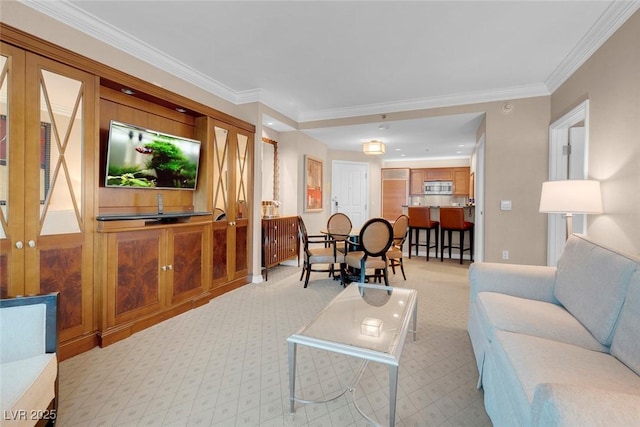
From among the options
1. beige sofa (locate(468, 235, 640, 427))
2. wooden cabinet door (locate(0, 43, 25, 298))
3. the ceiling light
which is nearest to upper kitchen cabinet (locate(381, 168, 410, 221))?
the ceiling light

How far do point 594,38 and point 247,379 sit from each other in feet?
13.2

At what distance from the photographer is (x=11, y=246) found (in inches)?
75.1

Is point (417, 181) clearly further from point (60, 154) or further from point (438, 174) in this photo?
point (60, 154)

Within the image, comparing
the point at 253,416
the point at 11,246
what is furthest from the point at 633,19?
the point at 11,246

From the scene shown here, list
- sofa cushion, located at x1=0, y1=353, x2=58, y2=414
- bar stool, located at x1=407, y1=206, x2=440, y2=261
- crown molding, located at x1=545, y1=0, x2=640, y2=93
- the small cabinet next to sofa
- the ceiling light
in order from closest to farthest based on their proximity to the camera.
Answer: sofa cushion, located at x1=0, y1=353, x2=58, y2=414 → crown molding, located at x1=545, y1=0, x2=640, y2=93 → the small cabinet next to sofa → the ceiling light → bar stool, located at x1=407, y1=206, x2=440, y2=261

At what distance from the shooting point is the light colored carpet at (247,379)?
1.61 metres

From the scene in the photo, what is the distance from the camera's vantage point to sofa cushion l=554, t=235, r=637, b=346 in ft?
4.72

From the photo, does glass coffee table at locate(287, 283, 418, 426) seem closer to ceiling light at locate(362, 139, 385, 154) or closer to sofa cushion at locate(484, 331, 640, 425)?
sofa cushion at locate(484, 331, 640, 425)

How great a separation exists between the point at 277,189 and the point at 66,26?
3.48 meters

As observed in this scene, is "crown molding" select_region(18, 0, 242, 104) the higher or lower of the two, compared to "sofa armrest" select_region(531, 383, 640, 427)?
higher

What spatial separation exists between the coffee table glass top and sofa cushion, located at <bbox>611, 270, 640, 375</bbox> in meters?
0.94

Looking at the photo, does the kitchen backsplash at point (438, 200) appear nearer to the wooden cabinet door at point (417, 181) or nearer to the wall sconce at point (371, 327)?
the wooden cabinet door at point (417, 181)

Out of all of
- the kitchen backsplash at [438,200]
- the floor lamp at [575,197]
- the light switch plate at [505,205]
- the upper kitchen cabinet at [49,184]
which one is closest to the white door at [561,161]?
the light switch plate at [505,205]

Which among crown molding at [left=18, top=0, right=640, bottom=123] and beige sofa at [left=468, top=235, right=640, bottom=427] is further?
crown molding at [left=18, top=0, right=640, bottom=123]
